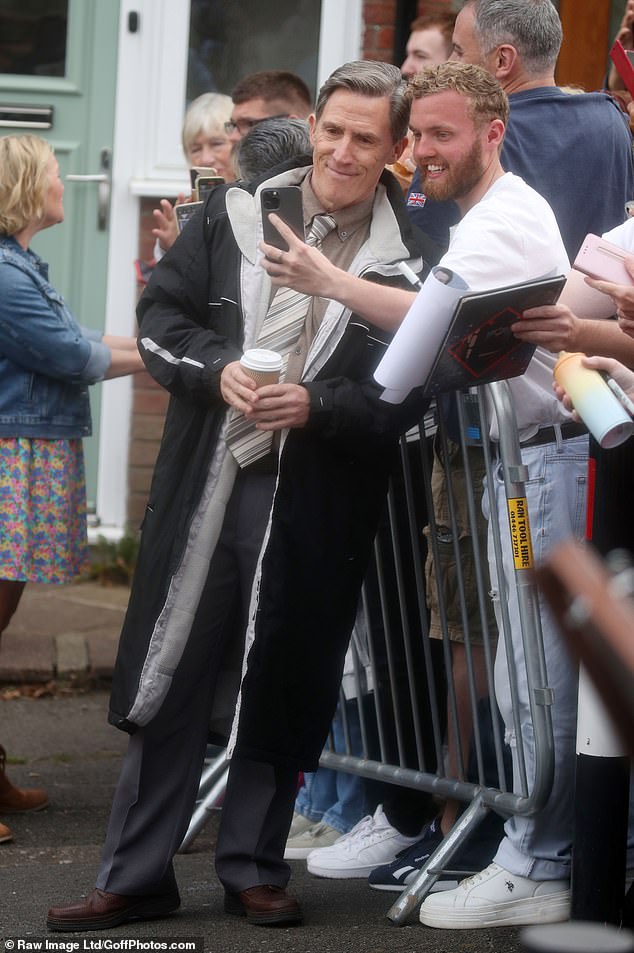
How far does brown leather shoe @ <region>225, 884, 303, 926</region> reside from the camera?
3.36 meters

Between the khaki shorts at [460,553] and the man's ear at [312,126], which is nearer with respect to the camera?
the man's ear at [312,126]

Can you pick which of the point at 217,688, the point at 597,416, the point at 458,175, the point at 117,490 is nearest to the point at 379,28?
the point at 117,490

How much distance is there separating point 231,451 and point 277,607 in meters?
0.37

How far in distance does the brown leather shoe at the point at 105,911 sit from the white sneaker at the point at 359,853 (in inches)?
24.8

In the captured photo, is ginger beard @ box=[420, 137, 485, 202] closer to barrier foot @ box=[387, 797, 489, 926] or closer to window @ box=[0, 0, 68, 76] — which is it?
barrier foot @ box=[387, 797, 489, 926]

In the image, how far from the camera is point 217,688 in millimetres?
3479

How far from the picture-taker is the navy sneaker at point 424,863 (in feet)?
12.1

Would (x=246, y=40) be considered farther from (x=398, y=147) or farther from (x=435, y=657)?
(x=435, y=657)

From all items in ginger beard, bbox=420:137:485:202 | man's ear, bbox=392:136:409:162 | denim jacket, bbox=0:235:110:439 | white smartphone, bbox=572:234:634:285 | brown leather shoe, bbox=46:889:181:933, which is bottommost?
brown leather shoe, bbox=46:889:181:933

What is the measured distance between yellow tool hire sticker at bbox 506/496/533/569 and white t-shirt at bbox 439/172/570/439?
0.57m

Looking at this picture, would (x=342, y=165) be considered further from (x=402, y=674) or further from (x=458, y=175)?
(x=402, y=674)

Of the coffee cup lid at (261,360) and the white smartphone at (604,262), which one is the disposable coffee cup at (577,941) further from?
the coffee cup lid at (261,360)

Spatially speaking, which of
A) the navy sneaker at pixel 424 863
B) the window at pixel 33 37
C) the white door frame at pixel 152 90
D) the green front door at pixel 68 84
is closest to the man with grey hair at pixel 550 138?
the navy sneaker at pixel 424 863

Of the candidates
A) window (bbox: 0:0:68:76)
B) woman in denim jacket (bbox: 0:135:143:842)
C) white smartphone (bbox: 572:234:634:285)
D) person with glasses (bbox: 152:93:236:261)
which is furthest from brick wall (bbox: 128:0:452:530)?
white smartphone (bbox: 572:234:634:285)
